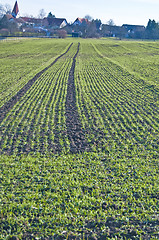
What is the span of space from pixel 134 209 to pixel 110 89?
16.8m

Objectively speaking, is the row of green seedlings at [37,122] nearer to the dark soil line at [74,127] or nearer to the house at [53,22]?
the dark soil line at [74,127]

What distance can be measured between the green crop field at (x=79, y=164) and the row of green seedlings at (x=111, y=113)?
62mm

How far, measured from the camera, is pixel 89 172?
10312mm

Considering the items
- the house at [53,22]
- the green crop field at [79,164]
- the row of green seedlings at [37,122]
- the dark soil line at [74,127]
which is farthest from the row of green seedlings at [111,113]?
the house at [53,22]

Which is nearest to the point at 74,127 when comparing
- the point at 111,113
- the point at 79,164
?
the point at 111,113

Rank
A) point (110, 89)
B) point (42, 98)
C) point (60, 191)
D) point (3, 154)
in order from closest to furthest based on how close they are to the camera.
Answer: point (60, 191)
point (3, 154)
point (42, 98)
point (110, 89)

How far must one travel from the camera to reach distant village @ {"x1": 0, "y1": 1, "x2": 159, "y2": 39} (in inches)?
4396

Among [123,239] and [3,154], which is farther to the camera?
[3,154]

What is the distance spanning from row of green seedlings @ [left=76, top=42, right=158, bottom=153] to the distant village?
→ 9545cm

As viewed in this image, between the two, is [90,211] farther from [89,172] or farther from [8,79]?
[8,79]

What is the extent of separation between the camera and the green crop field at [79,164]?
7.74 meters

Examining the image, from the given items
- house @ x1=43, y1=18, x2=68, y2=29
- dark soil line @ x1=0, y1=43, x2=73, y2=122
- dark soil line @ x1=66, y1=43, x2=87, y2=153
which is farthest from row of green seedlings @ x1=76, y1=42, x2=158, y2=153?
house @ x1=43, y1=18, x2=68, y2=29

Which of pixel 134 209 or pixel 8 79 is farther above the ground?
pixel 8 79

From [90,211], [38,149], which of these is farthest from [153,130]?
[90,211]
